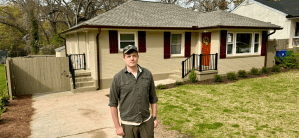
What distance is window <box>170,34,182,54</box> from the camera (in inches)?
482

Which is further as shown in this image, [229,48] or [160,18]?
[160,18]

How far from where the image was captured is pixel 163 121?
5562mm

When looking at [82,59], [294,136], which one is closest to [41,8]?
[82,59]

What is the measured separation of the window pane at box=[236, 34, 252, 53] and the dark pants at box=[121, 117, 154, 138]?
1144cm

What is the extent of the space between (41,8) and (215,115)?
99.8 ft

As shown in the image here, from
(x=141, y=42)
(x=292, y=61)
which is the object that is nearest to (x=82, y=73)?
(x=141, y=42)

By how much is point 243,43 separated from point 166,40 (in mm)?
5132

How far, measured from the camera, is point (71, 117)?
602cm

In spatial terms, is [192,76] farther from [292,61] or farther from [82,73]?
[292,61]

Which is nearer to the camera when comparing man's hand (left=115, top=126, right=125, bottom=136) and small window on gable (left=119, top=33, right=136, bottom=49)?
man's hand (left=115, top=126, right=125, bottom=136)

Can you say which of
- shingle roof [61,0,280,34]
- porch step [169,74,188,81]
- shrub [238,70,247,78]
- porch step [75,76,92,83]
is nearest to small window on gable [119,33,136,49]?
shingle roof [61,0,280,34]

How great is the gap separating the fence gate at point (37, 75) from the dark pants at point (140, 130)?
7.78 metres

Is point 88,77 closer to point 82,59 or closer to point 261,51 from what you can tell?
point 82,59

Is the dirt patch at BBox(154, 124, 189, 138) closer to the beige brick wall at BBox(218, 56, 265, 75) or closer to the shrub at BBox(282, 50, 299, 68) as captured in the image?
the beige brick wall at BBox(218, 56, 265, 75)
